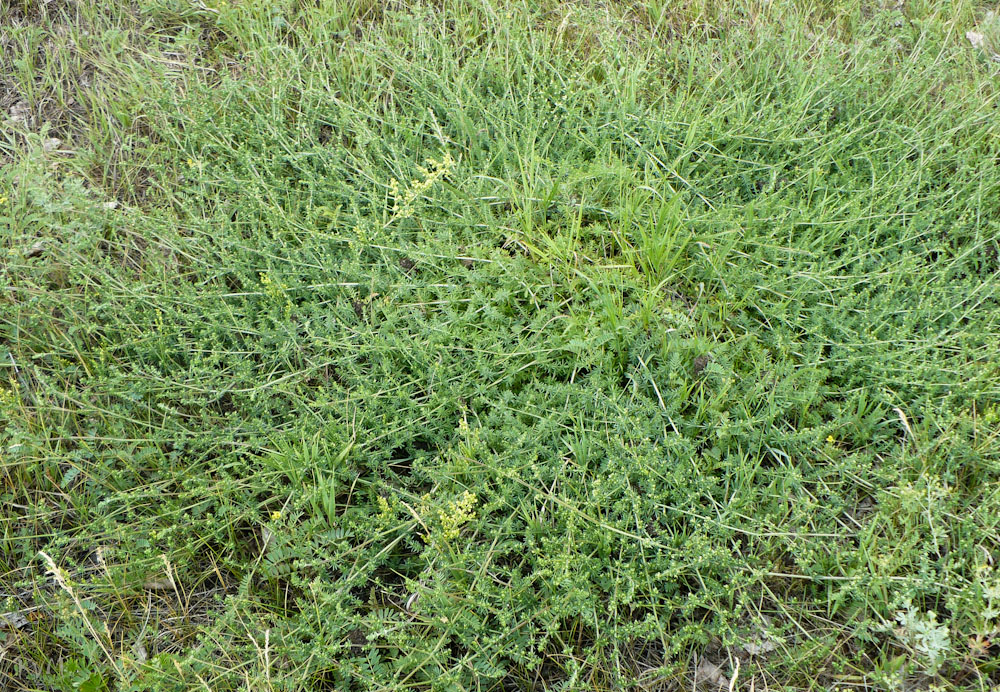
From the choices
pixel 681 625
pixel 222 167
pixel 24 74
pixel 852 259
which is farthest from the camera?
pixel 24 74

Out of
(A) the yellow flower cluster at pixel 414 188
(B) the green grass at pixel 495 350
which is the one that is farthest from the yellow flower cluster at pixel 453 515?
(A) the yellow flower cluster at pixel 414 188

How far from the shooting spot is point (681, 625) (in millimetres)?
2170

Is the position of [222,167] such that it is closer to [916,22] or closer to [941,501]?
[941,501]

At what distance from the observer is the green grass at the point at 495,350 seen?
2135 mm

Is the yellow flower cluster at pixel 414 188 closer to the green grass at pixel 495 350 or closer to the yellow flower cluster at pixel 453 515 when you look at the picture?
the green grass at pixel 495 350

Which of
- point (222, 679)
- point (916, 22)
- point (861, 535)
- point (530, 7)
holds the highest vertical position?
point (916, 22)

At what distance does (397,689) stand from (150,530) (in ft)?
3.32

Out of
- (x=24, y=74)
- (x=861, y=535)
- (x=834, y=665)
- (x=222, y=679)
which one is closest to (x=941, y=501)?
(x=861, y=535)

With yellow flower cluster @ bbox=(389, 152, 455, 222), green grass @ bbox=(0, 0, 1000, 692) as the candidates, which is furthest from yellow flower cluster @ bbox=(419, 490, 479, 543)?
yellow flower cluster @ bbox=(389, 152, 455, 222)

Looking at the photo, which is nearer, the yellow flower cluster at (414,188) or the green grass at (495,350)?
the green grass at (495,350)

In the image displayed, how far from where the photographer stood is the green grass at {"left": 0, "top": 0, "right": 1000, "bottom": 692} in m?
Result: 2.13

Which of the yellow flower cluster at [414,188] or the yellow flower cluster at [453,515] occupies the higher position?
the yellow flower cluster at [414,188]

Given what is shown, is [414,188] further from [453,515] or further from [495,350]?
[453,515]

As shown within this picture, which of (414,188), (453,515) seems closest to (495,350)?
(453,515)
